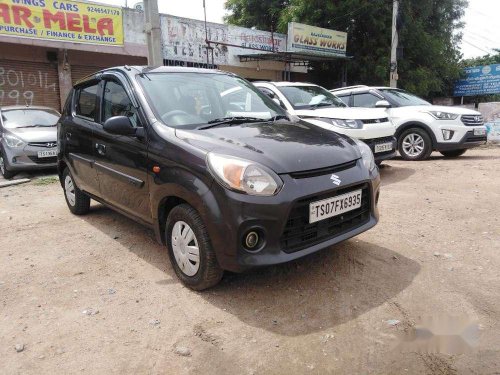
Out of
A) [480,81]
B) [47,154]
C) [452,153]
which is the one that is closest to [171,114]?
[47,154]

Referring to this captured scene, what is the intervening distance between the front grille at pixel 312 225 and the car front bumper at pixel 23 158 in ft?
22.3

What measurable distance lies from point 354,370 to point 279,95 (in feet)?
18.1

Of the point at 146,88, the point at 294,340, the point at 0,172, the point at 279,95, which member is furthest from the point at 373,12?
the point at 294,340

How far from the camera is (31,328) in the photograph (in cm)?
265

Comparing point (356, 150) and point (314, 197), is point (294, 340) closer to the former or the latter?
point (314, 197)

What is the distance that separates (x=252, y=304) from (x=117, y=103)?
224 cm

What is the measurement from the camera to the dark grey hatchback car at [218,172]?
2.62 metres

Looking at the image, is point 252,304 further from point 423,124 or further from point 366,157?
point 423,124

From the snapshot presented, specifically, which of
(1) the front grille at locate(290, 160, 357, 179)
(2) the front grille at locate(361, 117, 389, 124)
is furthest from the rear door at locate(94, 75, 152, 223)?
(2) the front grille at locate(361, 117, 389, 124)

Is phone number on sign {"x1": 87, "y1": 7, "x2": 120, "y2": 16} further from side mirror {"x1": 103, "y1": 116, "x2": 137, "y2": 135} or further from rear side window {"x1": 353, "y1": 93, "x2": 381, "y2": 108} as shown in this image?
side mirror {"x1": 103, "y1": 116, "x2": 137, "y2": 135}

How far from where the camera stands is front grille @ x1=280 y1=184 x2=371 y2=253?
2.68 metres

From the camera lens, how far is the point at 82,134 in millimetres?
4332

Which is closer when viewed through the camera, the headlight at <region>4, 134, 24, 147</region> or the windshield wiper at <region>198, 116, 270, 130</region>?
the windshield wiper at <region>198, 116, 270, 130</region>

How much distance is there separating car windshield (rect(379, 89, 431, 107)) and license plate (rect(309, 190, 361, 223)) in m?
6.12
